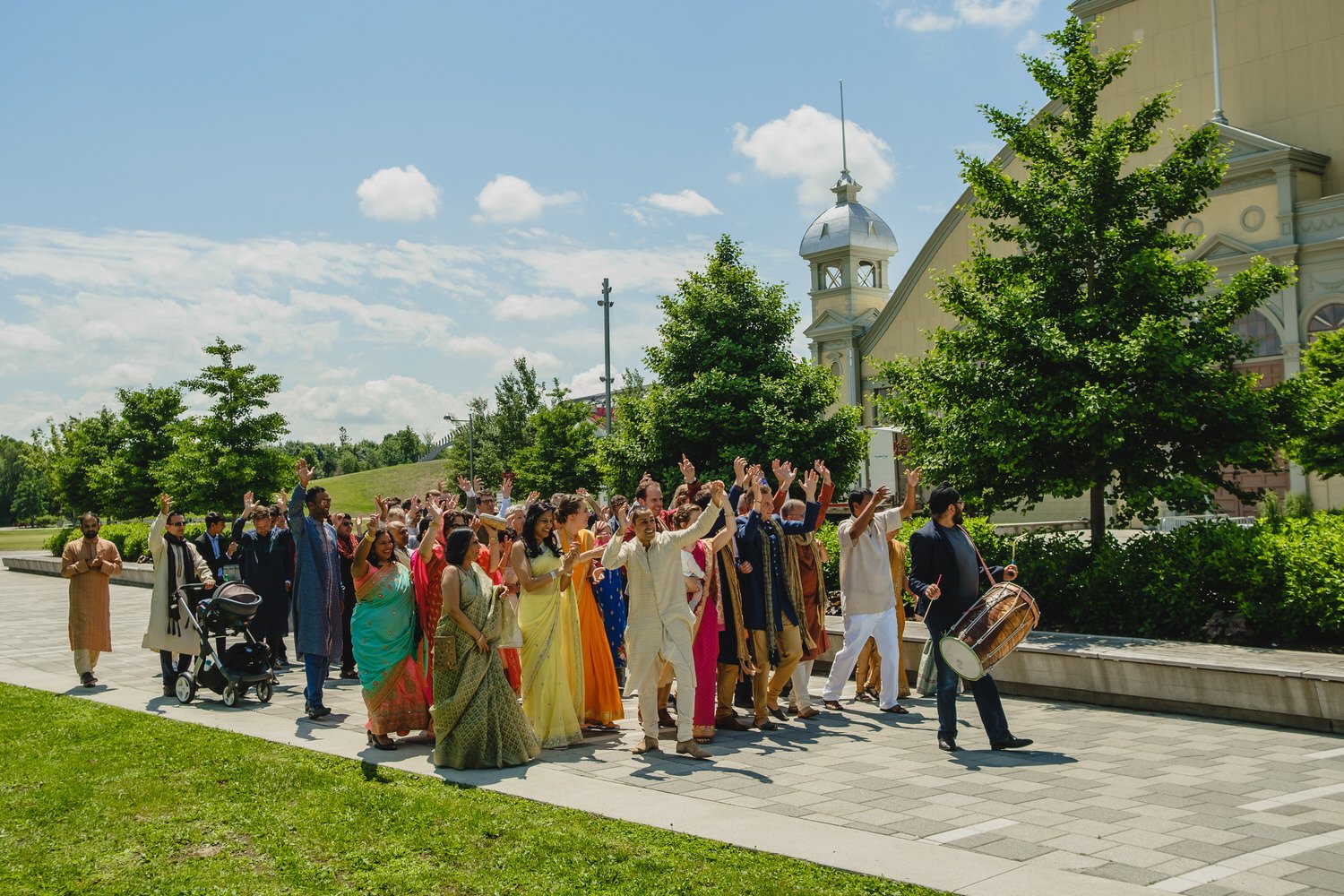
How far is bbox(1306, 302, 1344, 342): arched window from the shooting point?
25.4 metres

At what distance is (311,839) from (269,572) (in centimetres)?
625

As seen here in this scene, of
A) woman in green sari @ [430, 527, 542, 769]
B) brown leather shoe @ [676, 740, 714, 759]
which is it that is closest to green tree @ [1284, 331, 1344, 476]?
brown leather shoe @ [676, 740, 714, 759]

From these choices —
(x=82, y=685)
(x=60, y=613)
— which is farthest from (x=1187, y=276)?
(x=60, y=613)

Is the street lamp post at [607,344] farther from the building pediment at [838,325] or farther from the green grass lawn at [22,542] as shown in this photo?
the green grass lawn at [22,542]

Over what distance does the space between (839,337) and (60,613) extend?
83.0 ft

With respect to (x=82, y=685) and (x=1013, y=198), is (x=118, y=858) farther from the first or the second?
(x=1013, y=198)

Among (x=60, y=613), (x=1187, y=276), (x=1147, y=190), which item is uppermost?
(x=1147, y=190)

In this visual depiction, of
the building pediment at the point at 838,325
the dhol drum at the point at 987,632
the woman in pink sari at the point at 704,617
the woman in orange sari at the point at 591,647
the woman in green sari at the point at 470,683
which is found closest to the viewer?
the woman in green sari at the point at 470,683

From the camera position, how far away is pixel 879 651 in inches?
400

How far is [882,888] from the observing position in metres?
4.88

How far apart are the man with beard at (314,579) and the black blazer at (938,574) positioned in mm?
5226

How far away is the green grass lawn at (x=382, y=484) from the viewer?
315ft

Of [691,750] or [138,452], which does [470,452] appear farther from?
[691,750]

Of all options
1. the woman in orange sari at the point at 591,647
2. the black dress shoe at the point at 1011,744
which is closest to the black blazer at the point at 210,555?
the woman in orange sari at the point at 591,647
